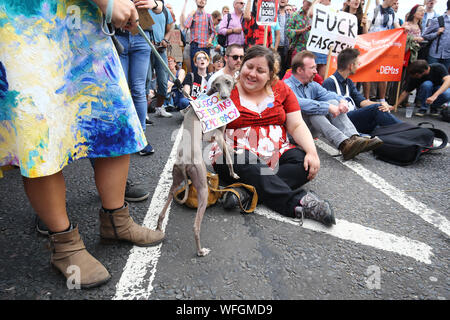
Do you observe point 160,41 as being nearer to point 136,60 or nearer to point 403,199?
point 136,60

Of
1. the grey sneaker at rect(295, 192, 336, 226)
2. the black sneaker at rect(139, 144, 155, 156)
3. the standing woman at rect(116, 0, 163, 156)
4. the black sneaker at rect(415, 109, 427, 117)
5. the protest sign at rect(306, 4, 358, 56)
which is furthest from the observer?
the black sneaker at rect(415, 109, 427, 117)

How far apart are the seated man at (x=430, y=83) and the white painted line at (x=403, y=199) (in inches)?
176

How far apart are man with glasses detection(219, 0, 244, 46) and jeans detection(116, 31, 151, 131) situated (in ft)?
12.2

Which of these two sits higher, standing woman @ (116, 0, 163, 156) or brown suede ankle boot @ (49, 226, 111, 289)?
standing woman @ (116, 0, 163, 156)

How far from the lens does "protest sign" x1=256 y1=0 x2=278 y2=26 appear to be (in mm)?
5590

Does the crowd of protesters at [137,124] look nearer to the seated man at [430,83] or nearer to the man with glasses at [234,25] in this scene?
the man with glasses at [234,25]

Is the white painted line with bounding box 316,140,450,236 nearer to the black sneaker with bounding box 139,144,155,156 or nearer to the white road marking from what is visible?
the white road marking

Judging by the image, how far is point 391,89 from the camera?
316 inches

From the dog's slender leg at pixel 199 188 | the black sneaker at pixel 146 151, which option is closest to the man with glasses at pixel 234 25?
the black sneaker at pixel 146 151

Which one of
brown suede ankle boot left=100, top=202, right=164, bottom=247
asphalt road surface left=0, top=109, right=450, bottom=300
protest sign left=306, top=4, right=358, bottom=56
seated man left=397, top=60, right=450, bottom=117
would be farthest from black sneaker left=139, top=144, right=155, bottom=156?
seated man left=397, top=60, right=450, bottom=117

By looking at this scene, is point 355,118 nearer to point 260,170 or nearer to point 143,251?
point 260,170

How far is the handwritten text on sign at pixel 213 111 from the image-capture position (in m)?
1.76

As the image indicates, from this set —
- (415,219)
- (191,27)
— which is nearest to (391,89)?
(191,27)

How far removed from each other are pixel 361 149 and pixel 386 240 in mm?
1832
